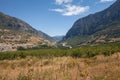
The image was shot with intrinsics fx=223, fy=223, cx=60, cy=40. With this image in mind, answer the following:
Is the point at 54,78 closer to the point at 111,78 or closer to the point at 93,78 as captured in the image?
the point at 93,78

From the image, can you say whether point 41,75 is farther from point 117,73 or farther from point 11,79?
point 117,73

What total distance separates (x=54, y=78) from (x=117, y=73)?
257 centimetres

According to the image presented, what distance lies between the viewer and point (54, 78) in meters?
8.38

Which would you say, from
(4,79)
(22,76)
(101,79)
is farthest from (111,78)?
(4,79)

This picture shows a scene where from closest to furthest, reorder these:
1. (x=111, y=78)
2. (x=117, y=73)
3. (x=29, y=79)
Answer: (x=29, y=79)
(x=111, y=78)
(x=117, y=73)

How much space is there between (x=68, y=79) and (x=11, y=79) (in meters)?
2.23

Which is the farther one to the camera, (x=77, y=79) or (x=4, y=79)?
(x=77, y=79)

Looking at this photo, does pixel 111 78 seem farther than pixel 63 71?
No

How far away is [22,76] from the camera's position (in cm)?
803

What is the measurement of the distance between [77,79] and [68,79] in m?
0.55

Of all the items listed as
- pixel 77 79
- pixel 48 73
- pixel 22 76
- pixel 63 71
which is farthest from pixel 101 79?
pixel 22 76

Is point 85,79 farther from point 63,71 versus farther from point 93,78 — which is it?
point 63,71

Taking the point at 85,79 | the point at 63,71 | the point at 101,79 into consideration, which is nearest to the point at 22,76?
the point at 63,71

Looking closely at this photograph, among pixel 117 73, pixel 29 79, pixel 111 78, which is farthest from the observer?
pixel 117 73
